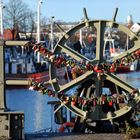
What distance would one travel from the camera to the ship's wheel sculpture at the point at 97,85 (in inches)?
544

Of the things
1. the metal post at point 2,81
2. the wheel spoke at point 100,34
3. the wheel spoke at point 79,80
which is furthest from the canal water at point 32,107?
the metal post at point 2,81

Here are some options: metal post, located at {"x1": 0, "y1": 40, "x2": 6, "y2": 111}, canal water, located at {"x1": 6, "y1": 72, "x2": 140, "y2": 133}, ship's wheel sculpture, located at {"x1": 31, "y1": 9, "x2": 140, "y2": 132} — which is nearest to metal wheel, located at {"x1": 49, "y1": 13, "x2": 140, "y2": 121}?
ship's wheel sculpture, located at {"x1": 31, "y1": 9, "x2": 140, "y2": 132}

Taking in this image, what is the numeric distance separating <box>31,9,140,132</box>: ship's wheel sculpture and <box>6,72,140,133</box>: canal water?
448cm

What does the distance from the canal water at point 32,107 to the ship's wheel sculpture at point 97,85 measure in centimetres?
448

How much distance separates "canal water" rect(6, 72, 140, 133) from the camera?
25203 millimetres

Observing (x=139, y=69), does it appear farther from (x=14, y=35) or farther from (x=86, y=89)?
(x=86, y=89)

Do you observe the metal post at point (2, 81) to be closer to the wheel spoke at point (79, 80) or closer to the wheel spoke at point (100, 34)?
the wheel spoke at point (79, 80)

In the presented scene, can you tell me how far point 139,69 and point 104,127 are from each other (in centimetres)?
9899

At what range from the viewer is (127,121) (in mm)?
14172

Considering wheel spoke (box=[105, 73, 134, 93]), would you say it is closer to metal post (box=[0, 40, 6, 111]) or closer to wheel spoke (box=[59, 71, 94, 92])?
wheel spoke (box=[59, 71, 94, 92])

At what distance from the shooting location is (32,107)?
39031mm

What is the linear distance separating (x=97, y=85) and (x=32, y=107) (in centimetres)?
2523

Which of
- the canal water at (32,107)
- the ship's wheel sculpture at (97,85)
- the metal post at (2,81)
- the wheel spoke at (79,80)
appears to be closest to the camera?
the metal post at (2,81)

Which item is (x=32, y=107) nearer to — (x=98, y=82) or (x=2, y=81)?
(x=98, y=82)
